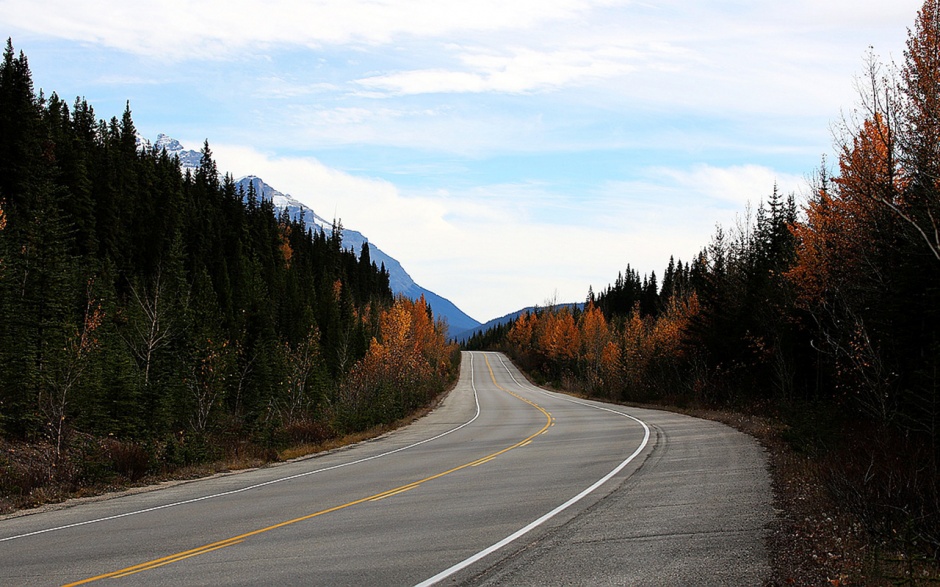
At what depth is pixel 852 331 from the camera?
20.6 m

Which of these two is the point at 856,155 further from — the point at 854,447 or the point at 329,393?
the point at 329,393

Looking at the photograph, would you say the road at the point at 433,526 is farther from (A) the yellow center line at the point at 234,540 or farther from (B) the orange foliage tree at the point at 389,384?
(B) the orange foliage tree at the point at 389,384

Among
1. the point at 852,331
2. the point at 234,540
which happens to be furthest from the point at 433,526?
the point at 852,331

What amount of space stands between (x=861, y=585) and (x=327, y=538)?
257 inches

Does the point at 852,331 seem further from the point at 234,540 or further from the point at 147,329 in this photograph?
the point at 147,329

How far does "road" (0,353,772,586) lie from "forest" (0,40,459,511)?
3836 mm

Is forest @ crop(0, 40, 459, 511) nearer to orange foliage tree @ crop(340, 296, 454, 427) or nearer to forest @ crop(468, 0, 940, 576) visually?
orange foliage tree @ crop(340, 296, 454, 427)

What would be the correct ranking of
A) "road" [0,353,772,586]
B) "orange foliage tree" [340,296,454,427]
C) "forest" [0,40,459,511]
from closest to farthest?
"road" [0,353,772,586] < "forest" [0,40,459,511] < "orange foliage tree" [340,296,454,427]

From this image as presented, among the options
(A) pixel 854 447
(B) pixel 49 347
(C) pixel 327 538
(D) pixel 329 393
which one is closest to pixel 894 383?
(A) pixel 854 447

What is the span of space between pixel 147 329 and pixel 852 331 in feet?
123

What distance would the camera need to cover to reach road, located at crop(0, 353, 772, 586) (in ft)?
25.9

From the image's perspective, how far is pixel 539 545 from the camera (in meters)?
9.18

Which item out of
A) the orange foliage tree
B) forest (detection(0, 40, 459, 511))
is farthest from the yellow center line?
the orange foliage tree

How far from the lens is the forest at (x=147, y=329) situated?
75.2 ft
